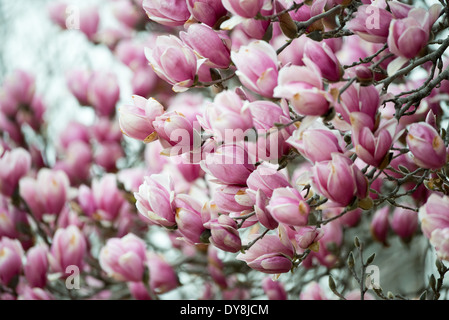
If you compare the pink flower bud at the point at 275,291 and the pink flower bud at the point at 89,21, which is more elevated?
the pink flower bud at the point at 89,21

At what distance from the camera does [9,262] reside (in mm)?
1008

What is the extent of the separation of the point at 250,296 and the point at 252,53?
2.47 feet

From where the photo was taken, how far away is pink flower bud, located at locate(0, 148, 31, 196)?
3.84 feet

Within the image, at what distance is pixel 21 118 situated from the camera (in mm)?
1517

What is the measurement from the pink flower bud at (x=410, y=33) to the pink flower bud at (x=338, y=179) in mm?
130

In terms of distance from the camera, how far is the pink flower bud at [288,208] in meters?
0.54

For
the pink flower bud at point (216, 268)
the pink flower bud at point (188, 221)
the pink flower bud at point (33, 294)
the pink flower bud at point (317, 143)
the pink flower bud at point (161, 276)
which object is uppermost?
the pink flower bud at point (317, 143)

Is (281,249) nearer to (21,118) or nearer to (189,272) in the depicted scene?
(189,272)

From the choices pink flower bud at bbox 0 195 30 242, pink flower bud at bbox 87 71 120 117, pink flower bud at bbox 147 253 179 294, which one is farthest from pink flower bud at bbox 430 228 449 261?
pink flower bud at bbox 87 71 120 117

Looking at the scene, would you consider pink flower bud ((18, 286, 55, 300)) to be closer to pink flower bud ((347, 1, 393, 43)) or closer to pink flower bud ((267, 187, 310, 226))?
pink flower bud ((267, 187, 310, 226))

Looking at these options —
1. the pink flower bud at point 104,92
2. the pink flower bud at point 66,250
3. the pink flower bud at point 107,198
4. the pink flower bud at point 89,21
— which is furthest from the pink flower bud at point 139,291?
the pink flower bud at point 89,21

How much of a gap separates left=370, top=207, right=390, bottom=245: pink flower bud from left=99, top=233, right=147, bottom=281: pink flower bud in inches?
17.7

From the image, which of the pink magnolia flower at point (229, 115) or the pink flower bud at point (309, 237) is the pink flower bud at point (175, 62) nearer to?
the pink magnolia flower at point (229, 115)

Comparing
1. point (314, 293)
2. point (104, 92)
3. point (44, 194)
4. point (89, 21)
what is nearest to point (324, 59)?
point (314, 293)
